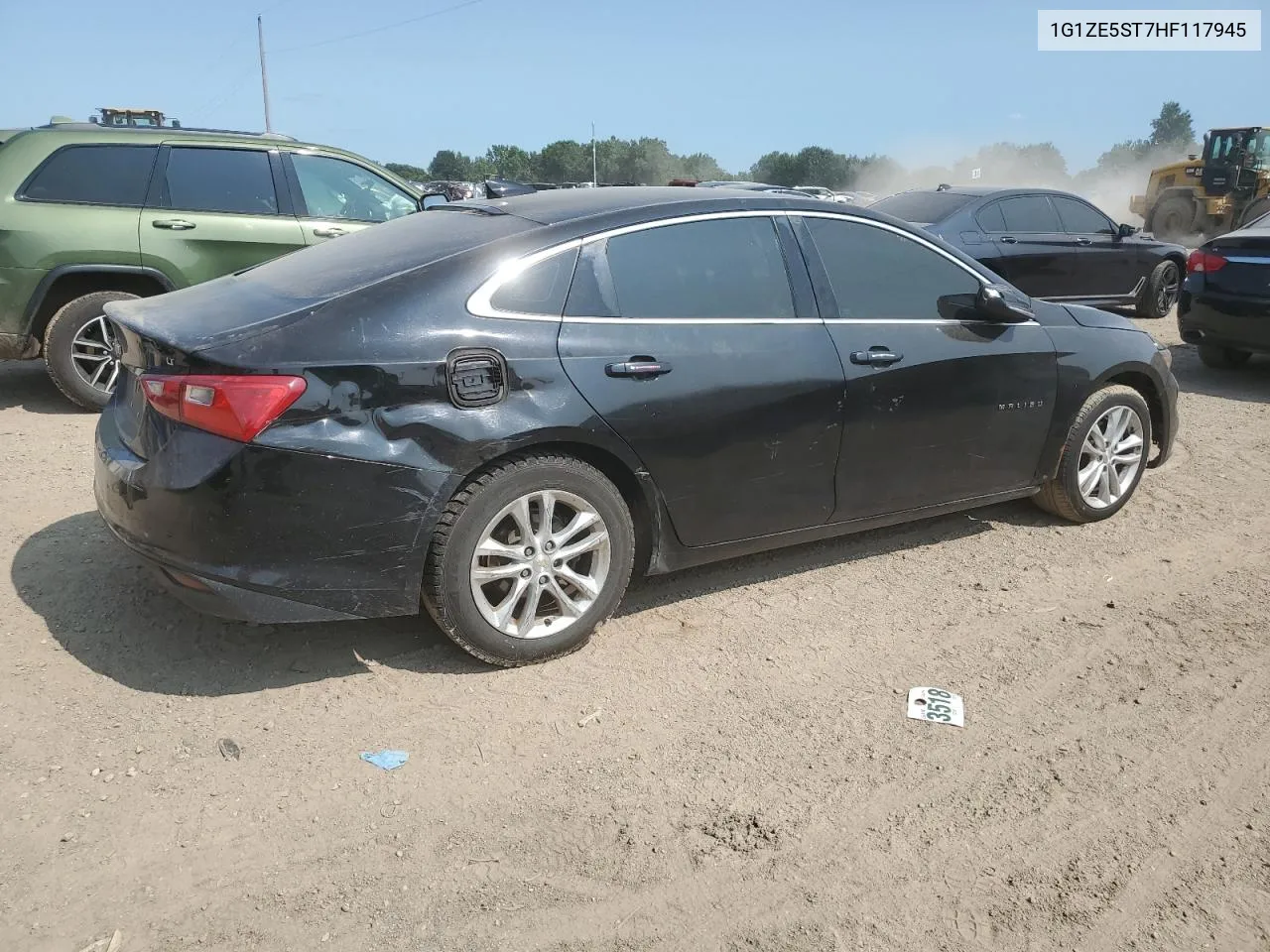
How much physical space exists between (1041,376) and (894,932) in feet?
9.85

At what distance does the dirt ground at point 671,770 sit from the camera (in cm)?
247

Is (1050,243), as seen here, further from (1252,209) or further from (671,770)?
(1252,209)

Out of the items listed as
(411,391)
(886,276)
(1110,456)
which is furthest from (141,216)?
(1110,456)

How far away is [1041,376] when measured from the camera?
465 cm

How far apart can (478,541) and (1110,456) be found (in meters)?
3.45

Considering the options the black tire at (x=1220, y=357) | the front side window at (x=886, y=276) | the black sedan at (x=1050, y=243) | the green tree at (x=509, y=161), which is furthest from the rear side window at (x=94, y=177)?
the green tree at (x=509, y=161)

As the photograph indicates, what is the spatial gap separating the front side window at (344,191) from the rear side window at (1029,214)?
234 inches

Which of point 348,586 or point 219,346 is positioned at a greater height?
point 219,346

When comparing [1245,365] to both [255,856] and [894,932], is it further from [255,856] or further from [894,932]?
[255,856]

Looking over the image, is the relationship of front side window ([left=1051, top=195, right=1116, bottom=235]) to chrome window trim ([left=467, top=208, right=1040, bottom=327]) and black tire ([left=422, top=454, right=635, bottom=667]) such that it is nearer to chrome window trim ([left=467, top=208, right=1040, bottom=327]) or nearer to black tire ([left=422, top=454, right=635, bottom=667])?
chrome window trim ([left=467, top=208, right=1040, bottom=327])

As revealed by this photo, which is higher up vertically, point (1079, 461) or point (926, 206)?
point (926, 206)

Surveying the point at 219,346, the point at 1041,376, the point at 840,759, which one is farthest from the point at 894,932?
the point at 1041,376

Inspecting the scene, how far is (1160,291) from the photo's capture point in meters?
11.8

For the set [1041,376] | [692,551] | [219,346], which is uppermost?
[219,346]
